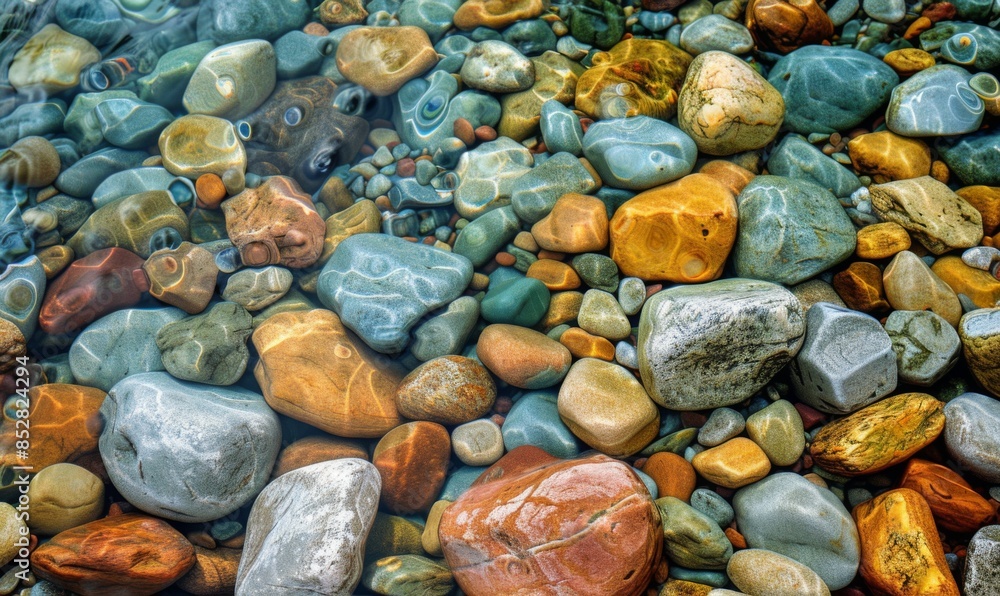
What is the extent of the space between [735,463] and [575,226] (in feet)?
5.80

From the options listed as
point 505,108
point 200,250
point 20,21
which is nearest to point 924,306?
point 505,108

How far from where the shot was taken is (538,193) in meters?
4.21

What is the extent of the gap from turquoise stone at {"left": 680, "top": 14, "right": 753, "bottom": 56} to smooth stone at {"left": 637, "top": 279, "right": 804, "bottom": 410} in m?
2.32

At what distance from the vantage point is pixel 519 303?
3.85 meters

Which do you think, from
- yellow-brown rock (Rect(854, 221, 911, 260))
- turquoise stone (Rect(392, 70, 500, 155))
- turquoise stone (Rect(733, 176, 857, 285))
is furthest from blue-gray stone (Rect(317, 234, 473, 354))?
yellow-brown rock (Rect(854, 221, 911, 260))

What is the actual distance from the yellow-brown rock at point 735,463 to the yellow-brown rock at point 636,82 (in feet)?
8.32

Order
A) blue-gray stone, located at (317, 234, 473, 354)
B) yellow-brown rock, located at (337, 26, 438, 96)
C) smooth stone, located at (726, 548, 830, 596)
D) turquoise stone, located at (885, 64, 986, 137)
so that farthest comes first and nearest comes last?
yellow-brown rock, located at (337, 26, 438, 96) → turquoise stone, located at (885, 64, 986, 137) → blue-gray stone, located at (317, 234, 473, 354) → smooth stone, located at (726, 548, 830, 596)

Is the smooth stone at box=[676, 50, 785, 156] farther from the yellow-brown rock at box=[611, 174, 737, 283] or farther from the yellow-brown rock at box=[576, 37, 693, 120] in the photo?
the yellow-brown rock at box=[611, 174, 737, 283]

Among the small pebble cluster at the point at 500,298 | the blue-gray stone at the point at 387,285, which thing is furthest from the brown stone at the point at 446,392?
the blue-gray stone at the point at 387,285

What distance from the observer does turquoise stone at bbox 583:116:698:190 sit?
4.03 meters

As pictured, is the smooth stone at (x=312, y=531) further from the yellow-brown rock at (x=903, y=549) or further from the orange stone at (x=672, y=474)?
the yellow-brown rock at (x=903, y=549)

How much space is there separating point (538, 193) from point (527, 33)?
5.64ft

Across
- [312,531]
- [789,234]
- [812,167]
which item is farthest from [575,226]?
[312,531]

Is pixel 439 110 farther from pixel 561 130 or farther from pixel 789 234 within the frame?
pixel 789 234
